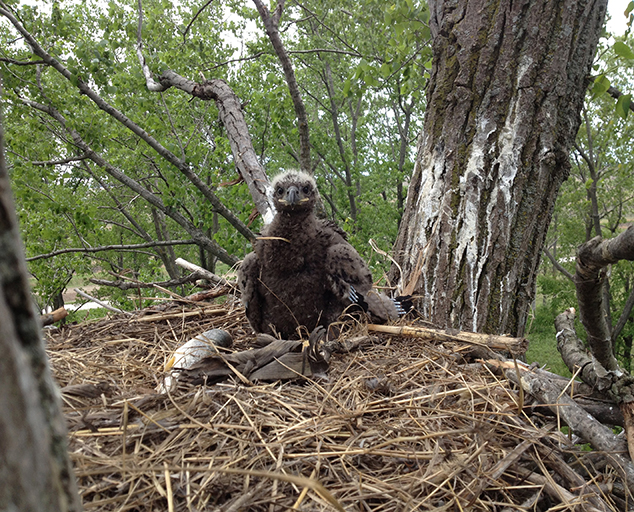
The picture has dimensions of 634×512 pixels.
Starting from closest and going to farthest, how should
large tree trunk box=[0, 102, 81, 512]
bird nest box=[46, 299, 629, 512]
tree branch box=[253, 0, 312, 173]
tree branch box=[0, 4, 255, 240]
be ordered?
1. large tree trunk box=[0, 102, 81, 512]
2. bird nest box=[46, 299, 629, 512]
3. tree branch box=[253, 0, 312, 173]
4. tree branch box=[0, 4, 255, 240]

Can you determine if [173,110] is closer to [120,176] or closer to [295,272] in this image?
[120,176]

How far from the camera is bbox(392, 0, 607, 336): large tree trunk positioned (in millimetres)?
2732

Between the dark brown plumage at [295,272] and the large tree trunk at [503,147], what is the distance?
0.67 metres

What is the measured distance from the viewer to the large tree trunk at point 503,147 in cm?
273

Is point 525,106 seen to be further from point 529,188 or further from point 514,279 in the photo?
point 514,279

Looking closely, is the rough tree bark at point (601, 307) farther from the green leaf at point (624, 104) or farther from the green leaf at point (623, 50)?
the green leaf at point (623, 50)

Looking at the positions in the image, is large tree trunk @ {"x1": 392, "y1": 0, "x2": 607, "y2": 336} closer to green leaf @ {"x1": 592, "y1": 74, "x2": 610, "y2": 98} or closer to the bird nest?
green leaf @ {"x1": 592, "y1": 74, "x2": 610, "y2": 98}

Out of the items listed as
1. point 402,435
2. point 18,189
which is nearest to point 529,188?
point 402,435

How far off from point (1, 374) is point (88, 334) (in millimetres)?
2849

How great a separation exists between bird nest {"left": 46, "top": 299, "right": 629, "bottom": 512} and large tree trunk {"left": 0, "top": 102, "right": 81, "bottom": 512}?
579 millimetres

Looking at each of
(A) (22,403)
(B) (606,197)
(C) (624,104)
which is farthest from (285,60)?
(B) (606,197)

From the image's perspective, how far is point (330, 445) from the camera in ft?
4.83

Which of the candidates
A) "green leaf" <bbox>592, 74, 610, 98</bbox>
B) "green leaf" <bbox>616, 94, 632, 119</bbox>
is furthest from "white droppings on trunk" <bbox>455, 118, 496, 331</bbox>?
"green leaf" <bbox>616, 94, 632, 119</bbox>

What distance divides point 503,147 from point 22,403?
2.97 metres
